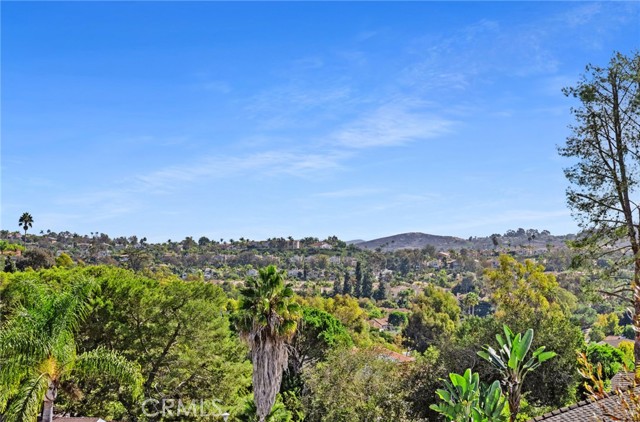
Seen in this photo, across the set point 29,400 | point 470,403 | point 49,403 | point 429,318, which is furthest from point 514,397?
point 429,318

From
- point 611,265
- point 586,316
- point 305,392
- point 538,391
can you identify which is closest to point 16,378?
point 305,392

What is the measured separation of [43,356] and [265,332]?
17.5 ft

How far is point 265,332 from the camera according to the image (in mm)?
13961

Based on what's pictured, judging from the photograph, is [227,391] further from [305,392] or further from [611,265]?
[611,265]

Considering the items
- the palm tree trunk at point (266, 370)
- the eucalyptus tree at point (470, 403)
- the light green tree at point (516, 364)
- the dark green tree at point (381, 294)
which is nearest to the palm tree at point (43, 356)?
the palm tree trunk at point (266, 370)

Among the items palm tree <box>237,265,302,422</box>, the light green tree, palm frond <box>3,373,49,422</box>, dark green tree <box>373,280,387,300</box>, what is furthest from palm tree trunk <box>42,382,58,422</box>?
dark green tree <box>373,280,387,300</box>

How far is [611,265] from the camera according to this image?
12945 mm

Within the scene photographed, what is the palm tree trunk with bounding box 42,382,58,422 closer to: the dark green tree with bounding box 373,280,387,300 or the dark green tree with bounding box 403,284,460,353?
the dark green tree with bounding box 403,284,460,353

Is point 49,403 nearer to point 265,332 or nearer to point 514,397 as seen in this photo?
point 265,332

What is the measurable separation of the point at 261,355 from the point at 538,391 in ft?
41.0

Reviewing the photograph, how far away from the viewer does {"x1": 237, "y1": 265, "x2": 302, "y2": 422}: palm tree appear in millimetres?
13789

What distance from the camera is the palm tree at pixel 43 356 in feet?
37.3

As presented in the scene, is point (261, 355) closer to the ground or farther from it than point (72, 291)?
closer to the ground

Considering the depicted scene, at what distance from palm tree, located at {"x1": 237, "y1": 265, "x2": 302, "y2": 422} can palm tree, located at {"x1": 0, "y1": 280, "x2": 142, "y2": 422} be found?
3.09 metres
